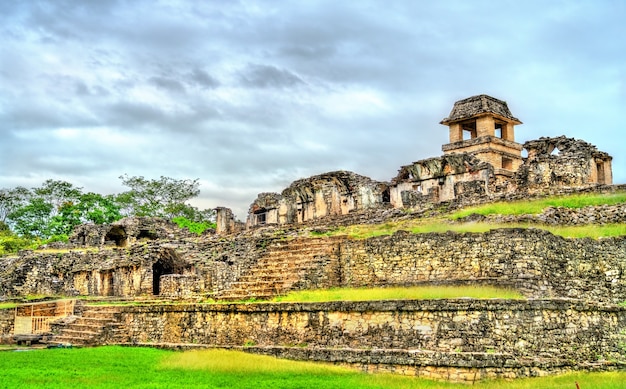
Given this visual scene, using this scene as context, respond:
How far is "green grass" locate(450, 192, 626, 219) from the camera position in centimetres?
2297

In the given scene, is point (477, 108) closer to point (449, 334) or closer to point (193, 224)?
point (193, 224)

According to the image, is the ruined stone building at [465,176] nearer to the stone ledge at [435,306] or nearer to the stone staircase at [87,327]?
the stone ledge at [435,306]

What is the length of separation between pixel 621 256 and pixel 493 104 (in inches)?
976

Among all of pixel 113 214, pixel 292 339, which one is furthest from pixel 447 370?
pixel 113 214

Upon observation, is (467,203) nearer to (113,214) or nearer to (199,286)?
(199,286)

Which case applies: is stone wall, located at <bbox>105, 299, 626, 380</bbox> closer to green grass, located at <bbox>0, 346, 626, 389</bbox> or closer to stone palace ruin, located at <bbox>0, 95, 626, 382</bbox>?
stone palace ruin, located at <bbox>0, 95, 626, 382</bbox>

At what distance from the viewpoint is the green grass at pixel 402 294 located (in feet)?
54.3

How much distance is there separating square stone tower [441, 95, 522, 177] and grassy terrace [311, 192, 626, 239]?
16.9m

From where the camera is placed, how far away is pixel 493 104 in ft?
140

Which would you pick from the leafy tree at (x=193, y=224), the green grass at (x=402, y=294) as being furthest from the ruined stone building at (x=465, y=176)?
the leafy tree at (x=193, y=224)

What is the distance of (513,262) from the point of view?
1820cm

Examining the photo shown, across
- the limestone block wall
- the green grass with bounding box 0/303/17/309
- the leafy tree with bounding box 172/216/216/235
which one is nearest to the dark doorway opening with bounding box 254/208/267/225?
the green grass with bounding box 0/303/17/309

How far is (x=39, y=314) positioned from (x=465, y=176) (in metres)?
19.0

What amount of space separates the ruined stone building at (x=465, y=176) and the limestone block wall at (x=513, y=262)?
6.65 m
